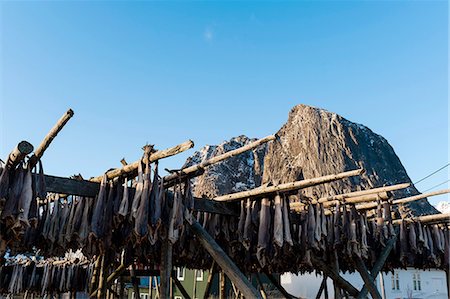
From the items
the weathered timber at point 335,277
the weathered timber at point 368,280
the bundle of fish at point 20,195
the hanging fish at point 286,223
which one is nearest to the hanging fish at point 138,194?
the bundle of fish at point 20,195

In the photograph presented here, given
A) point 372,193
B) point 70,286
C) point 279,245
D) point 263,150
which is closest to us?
point 279,245

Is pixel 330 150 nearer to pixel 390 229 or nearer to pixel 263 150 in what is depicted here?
pixel 263 150

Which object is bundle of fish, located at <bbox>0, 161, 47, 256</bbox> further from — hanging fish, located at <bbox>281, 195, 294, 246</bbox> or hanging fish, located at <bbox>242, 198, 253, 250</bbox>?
hanging fish, located at <bbox>281, 195, 294, 246</bbox>

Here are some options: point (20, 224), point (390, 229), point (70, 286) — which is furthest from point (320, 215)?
point (70, 286)

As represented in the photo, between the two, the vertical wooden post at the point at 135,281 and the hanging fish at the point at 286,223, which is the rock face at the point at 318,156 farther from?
the hanging fish at the point at 286,223

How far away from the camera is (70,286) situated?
1492 centimetres

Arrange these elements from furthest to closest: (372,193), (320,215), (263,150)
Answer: (263,150) → (372,193) → (320,215)

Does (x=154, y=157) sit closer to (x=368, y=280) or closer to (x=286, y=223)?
(x=286, y=223)

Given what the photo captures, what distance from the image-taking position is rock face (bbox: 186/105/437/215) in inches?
2987

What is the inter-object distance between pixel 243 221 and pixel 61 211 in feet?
8.83

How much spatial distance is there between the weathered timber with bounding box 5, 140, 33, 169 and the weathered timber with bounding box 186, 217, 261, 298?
2155mm

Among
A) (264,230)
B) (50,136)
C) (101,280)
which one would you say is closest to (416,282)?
(101,280)

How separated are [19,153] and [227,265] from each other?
283 centimetres

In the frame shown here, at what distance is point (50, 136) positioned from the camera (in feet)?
13.3
